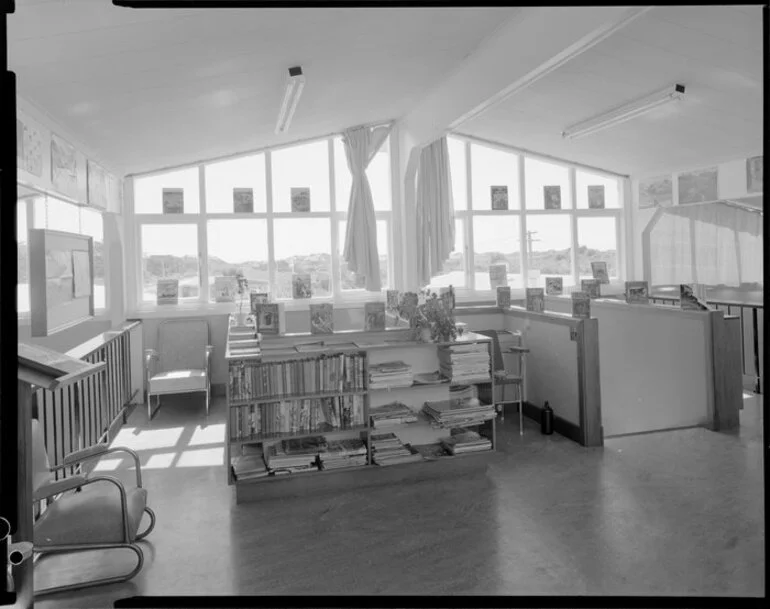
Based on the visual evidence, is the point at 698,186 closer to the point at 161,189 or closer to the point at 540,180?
the point at 540,180

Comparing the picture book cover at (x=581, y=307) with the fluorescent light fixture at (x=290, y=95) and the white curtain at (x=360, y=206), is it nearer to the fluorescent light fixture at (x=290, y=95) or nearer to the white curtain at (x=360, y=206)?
the fluorescent light fixture at (x=290, y=95)

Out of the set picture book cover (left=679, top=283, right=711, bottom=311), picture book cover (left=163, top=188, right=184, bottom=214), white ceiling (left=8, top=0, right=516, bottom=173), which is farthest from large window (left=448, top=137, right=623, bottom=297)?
picture book cover (left=163, top=188, right=184, bottom=214)

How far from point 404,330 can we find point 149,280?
Answer: 4569mm

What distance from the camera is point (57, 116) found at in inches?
169

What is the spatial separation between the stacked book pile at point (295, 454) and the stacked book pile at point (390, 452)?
37 cm

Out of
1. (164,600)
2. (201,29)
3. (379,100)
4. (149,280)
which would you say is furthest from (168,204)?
(164,600)

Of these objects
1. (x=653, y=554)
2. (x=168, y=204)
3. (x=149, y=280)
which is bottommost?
(x=653, y=554)

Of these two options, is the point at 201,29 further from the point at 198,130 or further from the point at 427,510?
the point at 427,510

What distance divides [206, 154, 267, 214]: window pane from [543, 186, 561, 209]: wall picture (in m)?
4.33

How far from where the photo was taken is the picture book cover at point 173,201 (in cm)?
766

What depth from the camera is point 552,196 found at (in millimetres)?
9117

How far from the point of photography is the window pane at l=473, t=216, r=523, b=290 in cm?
886

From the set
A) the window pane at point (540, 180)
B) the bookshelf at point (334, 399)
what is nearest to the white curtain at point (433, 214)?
the window pane at point (540, 180)

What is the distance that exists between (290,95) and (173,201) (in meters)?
3.02
